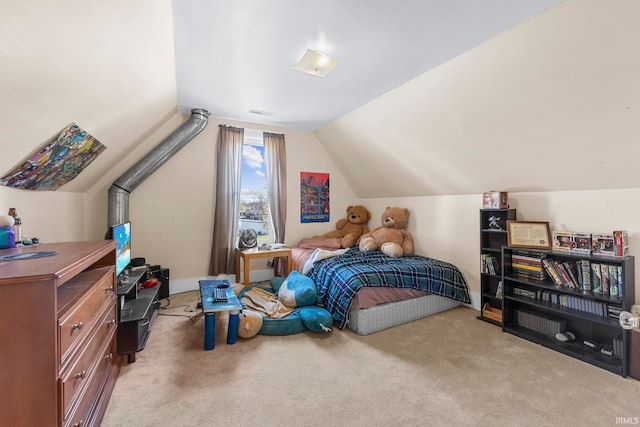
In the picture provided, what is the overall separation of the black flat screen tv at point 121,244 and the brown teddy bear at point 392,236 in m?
2.76

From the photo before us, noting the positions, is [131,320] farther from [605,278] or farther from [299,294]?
[605,278]

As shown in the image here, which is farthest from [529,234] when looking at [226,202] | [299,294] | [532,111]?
[226,202]

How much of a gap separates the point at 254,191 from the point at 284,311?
205cm

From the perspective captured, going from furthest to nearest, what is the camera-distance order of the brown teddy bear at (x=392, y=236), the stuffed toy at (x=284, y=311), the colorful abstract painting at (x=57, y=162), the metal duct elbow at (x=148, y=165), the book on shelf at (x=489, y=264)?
the brown teddy bear at (x=392, y=236) → the metal duct elbow at (x=148, y=165) → the book on shelf at (x=489, y=264) → the stuffed toy at (x=284, y=311) → the colorful abstract painting at (x=57, y=162)

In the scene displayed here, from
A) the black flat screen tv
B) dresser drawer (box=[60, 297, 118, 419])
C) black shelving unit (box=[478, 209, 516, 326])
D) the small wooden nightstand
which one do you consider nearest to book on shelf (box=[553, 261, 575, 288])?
black shelving unit (box=[478, 209, 516, 326])

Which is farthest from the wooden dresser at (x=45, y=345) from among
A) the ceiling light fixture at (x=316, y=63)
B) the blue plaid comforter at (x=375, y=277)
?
the ceiling light fixture at (x=316, y=63)

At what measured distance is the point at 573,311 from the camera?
2.27 m

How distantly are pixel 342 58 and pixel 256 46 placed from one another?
68 cm

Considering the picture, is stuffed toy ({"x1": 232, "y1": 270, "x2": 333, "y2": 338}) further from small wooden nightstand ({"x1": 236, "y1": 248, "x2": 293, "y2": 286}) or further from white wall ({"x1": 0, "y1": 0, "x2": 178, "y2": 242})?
white wall ({"x1": 0, "y1": 0, "x2": 178, "y2": 242})

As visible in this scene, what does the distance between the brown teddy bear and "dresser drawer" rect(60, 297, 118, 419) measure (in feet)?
9.47

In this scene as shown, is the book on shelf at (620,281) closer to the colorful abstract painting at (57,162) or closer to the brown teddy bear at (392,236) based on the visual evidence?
the brown teddy bear at (392,236)

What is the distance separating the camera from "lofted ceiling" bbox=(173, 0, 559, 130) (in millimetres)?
1646

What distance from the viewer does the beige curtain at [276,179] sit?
→ 4.16m

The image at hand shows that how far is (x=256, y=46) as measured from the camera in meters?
2.08
